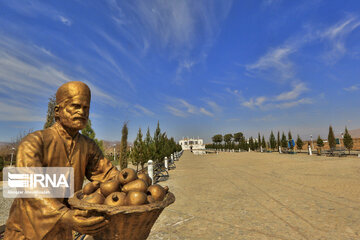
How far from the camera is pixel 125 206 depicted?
4.18 ft

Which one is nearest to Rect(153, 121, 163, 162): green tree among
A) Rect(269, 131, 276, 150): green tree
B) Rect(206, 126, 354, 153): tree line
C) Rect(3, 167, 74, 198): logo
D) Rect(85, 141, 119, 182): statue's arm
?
Rect(85, 141, 119, 182): statue's arm

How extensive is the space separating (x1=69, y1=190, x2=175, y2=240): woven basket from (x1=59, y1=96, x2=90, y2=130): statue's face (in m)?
0.66

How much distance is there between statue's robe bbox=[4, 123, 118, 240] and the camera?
1.39 metres

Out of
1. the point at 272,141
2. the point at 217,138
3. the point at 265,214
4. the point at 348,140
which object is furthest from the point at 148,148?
the point at 217,138

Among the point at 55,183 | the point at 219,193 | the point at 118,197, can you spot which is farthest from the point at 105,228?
the point at 219,193

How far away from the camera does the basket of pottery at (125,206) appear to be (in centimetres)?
124

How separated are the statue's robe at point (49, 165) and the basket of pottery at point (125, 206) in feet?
0.70

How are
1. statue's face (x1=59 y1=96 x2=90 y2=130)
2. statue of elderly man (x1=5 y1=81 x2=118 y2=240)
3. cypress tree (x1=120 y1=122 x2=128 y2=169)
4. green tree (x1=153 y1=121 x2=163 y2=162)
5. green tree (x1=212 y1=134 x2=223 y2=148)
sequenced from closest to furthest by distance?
statue of elderly man (x1=5 y1=81 x2=118 y2=240) < statue's face (x1=59 y1=96 x2=90 y2=130) < cypress tree (x1=120 y1=122 x2=128 y2=169) < green tree (x1=153 y1=121 x2=163 y2=162) < green tree (x1=212 y1=134 x2=223 y2=148)

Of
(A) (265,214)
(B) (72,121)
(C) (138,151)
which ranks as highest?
(B) (72,121)

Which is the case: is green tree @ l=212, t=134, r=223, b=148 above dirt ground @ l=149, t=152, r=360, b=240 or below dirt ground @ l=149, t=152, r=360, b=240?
above

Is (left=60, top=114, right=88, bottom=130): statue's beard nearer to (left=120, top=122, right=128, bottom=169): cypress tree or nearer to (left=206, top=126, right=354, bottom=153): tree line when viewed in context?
(left=120, top=122, right=128, bottom=169): cypress tree

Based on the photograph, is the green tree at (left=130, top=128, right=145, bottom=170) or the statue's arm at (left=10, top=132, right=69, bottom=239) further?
the green tree at (left=130, top=128, right=145, bottom=170)

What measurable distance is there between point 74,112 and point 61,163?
0.51m

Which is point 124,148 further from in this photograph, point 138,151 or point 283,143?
point 283,143
